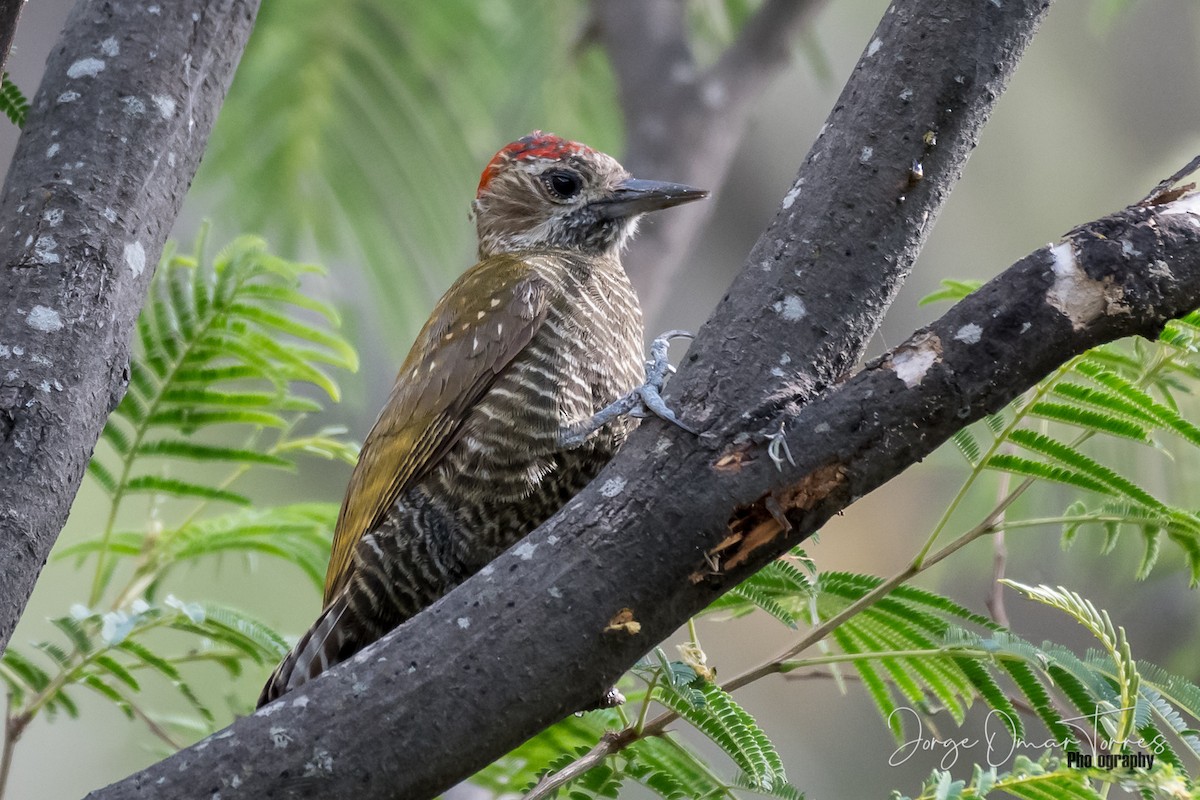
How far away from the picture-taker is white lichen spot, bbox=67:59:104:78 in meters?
1.88

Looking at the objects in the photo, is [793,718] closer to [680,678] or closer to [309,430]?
[309,430]

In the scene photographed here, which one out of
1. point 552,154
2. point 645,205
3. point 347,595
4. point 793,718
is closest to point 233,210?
point 552,154

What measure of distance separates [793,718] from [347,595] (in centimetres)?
463

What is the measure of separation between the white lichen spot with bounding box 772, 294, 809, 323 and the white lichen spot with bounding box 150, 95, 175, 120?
3.30 ft

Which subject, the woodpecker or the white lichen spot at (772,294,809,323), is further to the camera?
the woodpecker

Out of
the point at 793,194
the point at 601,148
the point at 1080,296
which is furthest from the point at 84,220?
the point at 601,148

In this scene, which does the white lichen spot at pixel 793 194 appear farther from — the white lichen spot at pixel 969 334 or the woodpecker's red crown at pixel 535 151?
the woodpecker's red crown at pixel 535 151

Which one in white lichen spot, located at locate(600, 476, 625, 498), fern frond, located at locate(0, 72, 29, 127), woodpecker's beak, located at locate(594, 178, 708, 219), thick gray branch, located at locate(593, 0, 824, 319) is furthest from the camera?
thick gray branch, located at locate(593, 0, 824, 319)

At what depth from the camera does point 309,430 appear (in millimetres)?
6559

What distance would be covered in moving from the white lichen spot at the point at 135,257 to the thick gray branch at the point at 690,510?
719mm

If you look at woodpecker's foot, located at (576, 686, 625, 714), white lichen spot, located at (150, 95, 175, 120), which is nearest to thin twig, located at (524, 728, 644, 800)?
woodpecker's foot, located at (576, 686, 625, 714)

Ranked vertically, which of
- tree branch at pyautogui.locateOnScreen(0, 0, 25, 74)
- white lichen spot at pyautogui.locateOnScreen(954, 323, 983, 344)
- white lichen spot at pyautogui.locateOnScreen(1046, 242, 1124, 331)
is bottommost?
white lichen spot at pyautogui.locateOnScreen(1046, 242, 1124, 331)

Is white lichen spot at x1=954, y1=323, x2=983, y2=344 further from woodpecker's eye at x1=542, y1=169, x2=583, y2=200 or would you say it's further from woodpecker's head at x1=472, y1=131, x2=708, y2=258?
woodpecker's eye at x1=542, y1=169, x2=583, y2=200

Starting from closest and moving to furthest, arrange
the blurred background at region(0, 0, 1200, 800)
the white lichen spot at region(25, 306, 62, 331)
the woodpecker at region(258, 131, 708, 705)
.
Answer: the white lichen spot at region(25, 306, 62, 331) < the woodpecker at region(258, 131, 708, 705) < the blurred background at region(0, 0, 1200, 800)
